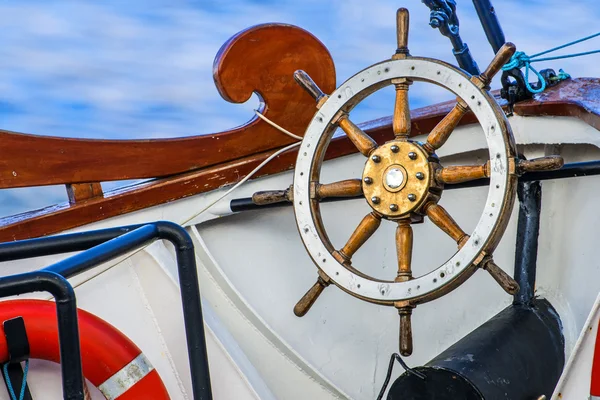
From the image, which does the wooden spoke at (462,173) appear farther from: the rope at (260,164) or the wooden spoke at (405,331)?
the rope at (260,164)

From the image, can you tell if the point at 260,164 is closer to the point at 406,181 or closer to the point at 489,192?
the point at 406,181

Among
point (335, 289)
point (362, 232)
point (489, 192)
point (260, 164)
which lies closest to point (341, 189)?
point (362, 232)

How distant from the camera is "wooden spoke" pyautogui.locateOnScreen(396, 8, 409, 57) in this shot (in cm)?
180

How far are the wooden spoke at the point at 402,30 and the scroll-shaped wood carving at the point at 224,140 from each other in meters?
0.50

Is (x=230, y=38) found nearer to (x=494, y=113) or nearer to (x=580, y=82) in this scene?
(x=494, y=113)

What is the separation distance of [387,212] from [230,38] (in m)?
0.75

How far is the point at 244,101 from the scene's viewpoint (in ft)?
7.38

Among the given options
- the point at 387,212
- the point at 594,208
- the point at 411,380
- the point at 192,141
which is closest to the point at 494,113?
the point at 387,212

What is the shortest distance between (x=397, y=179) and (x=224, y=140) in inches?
27.3

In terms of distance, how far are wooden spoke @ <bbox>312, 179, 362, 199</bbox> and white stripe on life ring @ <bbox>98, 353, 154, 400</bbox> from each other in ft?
1.61

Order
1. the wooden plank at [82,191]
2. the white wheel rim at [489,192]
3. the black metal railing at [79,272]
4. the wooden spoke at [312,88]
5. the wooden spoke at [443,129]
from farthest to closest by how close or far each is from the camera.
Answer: the wooden plank at [82,191], the wooden spoke at [312,88], the wooden spoke at [443,129], the white wheel rim at [489,192], the black metal railing at [79,272]

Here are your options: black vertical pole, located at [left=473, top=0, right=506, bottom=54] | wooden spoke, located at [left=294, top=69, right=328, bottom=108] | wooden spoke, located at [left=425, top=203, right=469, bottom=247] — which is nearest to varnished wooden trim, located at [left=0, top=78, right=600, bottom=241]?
black vertical pole, located at [left=473, top=0, right=506, bottom=54]

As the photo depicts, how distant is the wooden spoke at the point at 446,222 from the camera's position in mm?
1652

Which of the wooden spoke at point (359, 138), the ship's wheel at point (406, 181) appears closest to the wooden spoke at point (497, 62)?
the ship's wheel at point (406, 181)
